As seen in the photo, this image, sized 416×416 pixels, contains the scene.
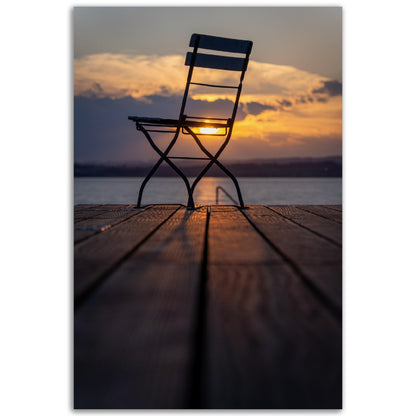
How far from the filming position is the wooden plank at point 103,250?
86cm

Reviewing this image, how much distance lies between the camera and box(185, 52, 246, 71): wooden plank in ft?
7.70

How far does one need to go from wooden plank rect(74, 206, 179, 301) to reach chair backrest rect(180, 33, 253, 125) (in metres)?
0.97

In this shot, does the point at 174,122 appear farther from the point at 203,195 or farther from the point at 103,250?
the point at 203,195

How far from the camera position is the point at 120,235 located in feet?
4.65

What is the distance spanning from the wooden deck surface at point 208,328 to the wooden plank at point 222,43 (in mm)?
1525

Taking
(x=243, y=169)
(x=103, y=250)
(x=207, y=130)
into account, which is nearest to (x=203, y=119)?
(x=207, y=130)

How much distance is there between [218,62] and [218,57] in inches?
1.1

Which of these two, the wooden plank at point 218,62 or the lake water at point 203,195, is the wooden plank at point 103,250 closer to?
the wooden plank at point 218,62
